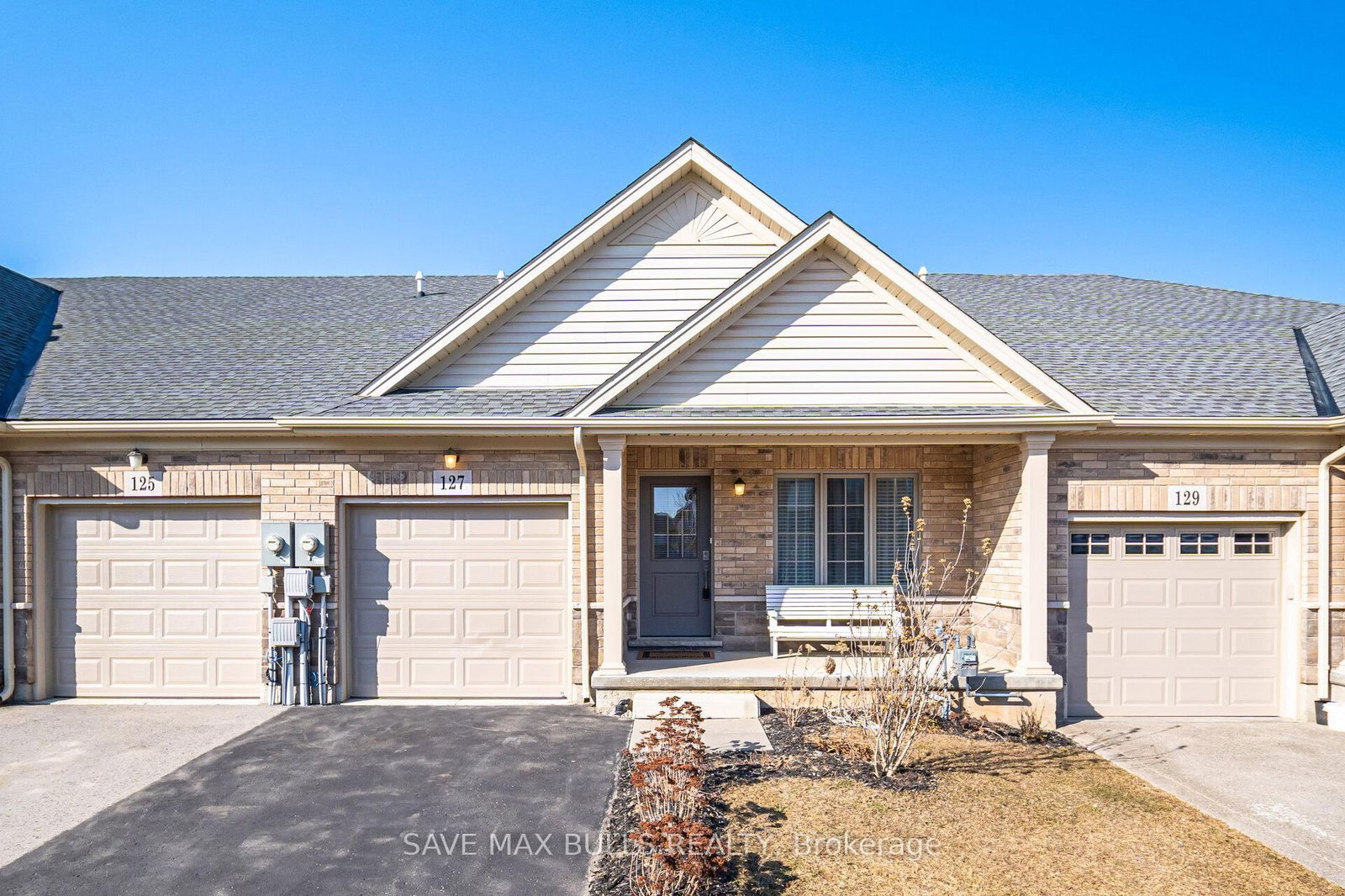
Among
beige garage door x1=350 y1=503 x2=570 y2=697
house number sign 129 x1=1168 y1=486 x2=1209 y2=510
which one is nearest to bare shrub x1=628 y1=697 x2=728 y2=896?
beige garage door x1=350 y1=503 x2=570 y2=697

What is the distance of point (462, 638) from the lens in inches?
344

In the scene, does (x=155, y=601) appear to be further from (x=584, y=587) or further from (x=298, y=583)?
(x=584, y=587)

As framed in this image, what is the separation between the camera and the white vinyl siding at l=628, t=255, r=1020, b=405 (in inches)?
326

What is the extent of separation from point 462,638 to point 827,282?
5.68m

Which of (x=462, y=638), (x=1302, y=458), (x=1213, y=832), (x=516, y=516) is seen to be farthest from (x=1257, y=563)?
(x=462, y=638)

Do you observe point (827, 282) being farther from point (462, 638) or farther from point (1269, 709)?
point (1269, 709)

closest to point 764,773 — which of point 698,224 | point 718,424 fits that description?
point 718,424

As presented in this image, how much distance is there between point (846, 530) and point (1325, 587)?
5.07 metres

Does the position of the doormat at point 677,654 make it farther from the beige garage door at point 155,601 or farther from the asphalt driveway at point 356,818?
the beige garage door at point 155,601

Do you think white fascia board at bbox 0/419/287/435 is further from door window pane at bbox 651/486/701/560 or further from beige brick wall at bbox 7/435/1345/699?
door window pane at bbox 651/486/701/560

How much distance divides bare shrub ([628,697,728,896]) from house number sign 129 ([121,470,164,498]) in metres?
6.26

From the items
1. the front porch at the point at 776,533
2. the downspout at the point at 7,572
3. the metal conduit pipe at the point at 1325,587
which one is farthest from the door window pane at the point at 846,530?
the downspout at the point at 7,572

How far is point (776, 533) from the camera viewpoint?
388 inches

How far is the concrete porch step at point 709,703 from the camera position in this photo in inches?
306
